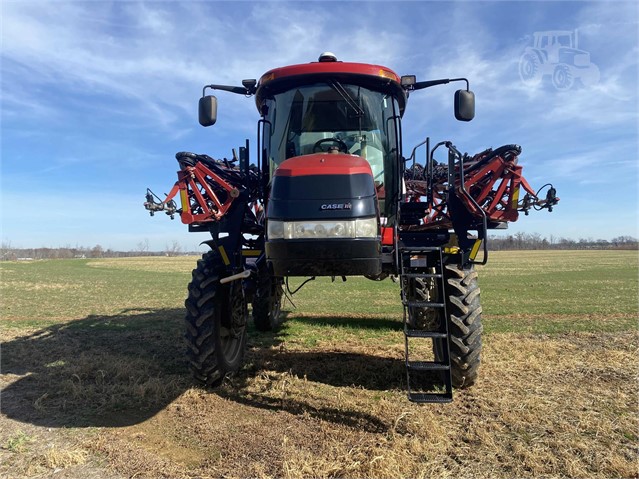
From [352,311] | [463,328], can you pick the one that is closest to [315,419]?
[463,328]

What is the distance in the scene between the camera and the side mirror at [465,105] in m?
4.59

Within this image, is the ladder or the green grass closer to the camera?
the ladder

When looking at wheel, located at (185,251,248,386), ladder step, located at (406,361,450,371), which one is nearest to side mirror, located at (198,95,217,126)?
wheel, located at (185,251,248,386)

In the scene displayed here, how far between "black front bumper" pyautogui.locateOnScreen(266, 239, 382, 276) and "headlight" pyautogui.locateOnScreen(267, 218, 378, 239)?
43mm

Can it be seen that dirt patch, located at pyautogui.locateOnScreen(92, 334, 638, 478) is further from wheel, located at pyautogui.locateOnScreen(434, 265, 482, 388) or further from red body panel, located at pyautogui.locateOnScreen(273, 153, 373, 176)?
red body panel, located at pyautogui.locateOnScreen(273, 153, 373, 176)

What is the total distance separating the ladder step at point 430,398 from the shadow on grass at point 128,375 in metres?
0.39

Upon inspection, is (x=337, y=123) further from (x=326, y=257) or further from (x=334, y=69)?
(x=326, y=257)

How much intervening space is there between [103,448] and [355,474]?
6.33ft

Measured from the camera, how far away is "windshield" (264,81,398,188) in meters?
4.57

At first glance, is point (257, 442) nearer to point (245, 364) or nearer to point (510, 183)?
point (245, 364)

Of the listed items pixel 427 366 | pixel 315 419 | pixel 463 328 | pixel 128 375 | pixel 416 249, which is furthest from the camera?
pixel 128 375

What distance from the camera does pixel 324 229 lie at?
3.54 meters

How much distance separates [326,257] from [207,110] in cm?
221

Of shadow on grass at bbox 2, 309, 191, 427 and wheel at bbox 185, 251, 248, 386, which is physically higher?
wheel at bbox 185, 251, 248, 386
